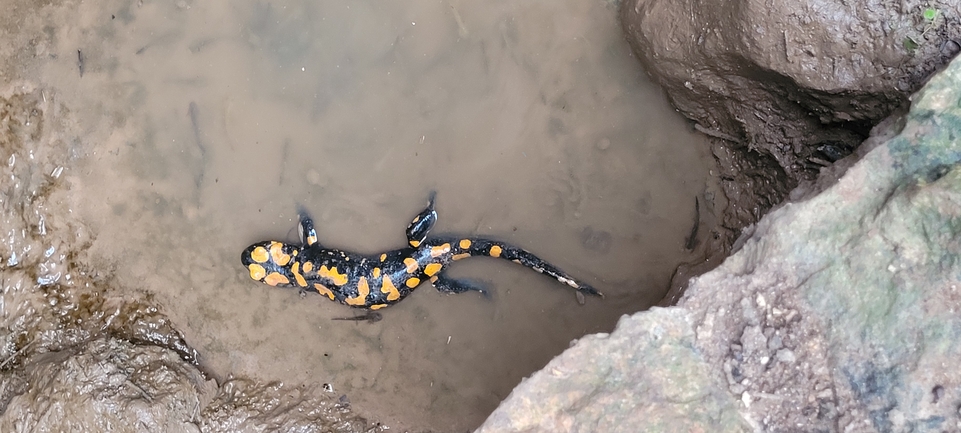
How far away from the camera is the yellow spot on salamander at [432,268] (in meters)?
3.62

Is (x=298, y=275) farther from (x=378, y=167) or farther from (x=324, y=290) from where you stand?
(x=378, y=167)

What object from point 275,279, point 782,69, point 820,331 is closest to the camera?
point 820,331

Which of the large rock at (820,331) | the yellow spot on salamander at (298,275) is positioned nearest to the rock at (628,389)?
the large rock at (820,331)

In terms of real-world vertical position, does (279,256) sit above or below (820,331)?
below

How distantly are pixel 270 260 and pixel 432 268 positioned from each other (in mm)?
1055

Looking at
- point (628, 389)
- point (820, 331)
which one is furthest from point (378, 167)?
point (820, 331)

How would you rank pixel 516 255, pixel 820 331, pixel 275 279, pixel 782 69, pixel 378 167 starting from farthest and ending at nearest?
pixel 275 279 → pixel 378 167 → pixel 516 255 → pixel 782 69 → pixel 820 331

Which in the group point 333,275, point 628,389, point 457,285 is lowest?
point 333,275

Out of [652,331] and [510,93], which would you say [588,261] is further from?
[652,331]

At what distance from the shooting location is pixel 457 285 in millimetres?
3697

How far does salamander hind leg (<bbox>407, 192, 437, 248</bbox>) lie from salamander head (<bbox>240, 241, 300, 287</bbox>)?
76 cm

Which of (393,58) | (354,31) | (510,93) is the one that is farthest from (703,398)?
Answer: (354,31)

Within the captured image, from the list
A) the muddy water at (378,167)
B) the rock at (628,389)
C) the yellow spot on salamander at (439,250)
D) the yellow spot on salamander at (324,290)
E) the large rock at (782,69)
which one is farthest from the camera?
the yellow spot on salamander at (324,290)

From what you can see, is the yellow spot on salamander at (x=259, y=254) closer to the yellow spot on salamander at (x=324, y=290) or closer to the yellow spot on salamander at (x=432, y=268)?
the yellow spot on salamander at (x=324, y=290)
